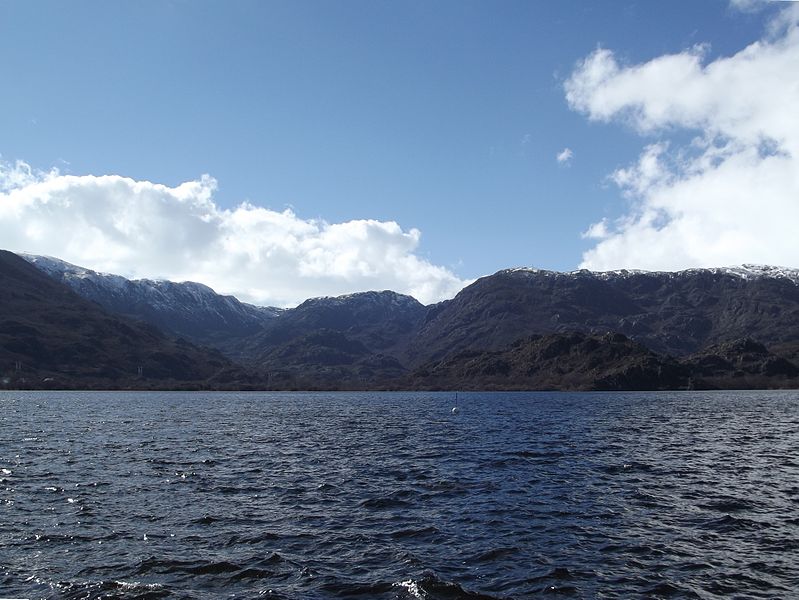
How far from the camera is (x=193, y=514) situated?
3603 cm

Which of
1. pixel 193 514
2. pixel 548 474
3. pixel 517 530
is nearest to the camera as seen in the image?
pixel 517 530

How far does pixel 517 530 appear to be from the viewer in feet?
109

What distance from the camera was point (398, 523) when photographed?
1362 inches

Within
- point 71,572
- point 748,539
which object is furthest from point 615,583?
point 71,572

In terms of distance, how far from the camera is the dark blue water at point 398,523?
24953 millimetres

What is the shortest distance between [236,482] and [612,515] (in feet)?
94.5

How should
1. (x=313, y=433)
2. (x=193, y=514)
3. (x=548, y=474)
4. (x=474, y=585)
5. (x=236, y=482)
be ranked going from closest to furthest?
1. (x=474, y=585)
2. (x=193, y=514)
3. (x=236, y=482)
4. (x=548, y=474)
5. (x=313, y=433)

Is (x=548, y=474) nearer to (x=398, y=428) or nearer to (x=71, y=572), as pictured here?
(x=71, y=572)

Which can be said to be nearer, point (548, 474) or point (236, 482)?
point (236, 482)

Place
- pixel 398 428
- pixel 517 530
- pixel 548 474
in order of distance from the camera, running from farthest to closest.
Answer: pixel 398 428 < pixel 548 474 < pixel 517 530

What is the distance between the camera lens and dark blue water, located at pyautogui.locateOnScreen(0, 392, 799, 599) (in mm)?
24953

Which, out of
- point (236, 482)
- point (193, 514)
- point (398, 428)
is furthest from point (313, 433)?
point (193, 514)

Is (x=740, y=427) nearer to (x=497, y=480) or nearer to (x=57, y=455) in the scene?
(x=497, y=480)

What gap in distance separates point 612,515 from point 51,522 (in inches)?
1333
